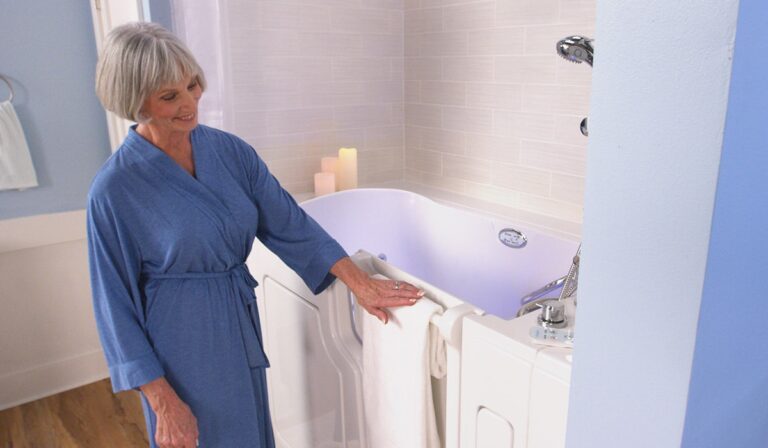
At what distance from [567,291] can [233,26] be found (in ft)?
5.29

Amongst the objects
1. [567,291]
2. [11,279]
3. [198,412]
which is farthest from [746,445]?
[11,279]

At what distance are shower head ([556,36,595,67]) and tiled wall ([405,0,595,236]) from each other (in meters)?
0.61

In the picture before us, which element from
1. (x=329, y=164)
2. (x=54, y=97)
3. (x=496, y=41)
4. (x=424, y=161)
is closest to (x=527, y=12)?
(x=496, y=41)

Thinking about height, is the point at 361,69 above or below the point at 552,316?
above

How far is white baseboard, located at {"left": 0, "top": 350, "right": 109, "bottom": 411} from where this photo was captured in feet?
8.31

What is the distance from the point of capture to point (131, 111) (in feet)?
4.04

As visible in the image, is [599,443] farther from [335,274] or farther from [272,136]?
[272,136]

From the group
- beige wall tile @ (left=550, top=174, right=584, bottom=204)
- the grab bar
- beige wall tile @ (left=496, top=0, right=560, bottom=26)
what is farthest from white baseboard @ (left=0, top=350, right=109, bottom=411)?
beige wall tile @ (left=496, top=0, right=560, bottom=26)

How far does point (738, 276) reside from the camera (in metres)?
0.71

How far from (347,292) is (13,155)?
1.60 meters

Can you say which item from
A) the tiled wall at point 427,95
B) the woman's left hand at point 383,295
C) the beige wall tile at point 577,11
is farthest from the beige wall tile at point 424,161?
the woman's left hand at point 383,295

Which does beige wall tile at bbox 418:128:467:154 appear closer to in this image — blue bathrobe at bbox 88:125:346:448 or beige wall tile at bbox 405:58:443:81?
beige wall tile at bbox 405:58:443:81

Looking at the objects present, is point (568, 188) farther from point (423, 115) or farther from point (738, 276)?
point (738, 276)

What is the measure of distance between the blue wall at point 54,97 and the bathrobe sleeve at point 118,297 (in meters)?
1.43
